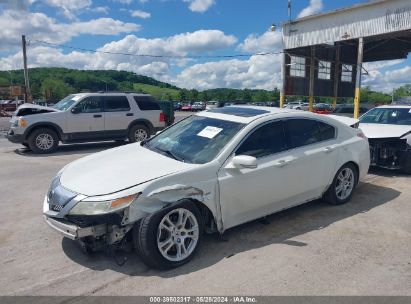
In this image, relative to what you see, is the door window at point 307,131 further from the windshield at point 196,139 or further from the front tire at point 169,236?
the front tire at point 169,236

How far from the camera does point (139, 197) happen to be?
347 centimetres

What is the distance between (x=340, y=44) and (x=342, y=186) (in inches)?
789

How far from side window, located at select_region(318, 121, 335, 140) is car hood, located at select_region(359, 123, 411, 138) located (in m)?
2.50

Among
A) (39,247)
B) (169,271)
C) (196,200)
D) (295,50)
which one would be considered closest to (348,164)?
(196,200)

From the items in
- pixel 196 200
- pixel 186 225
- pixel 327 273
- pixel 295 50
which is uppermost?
pixel 295 50

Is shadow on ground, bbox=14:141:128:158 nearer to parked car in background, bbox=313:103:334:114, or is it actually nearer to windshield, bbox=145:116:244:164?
windshield, bbox=145:116:244:164

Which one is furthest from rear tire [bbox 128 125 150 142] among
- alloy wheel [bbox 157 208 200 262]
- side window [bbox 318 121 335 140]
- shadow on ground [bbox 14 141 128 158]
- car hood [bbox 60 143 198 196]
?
alloy wheel [bbox 157 208 200 262]

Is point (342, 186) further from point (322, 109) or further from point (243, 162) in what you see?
point (322, 109)

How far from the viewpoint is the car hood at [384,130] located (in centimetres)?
→ 751

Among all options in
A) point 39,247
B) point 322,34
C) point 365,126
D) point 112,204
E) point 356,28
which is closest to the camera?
point 112,204

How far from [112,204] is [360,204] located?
399cm

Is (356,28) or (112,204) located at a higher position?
(356,28)

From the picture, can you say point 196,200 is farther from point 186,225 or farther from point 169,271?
point 169,271

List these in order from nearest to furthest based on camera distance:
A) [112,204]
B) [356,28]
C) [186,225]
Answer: [112,204] → [186,225] → [356,28]
